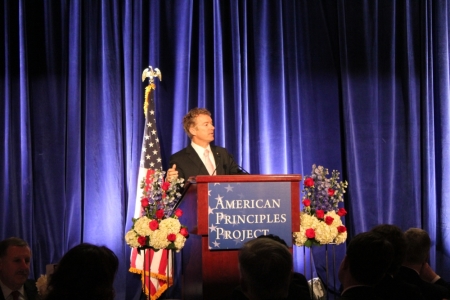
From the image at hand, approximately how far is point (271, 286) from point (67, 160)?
173 inches

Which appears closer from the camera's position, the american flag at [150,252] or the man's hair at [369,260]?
the man's hair at [369,260]

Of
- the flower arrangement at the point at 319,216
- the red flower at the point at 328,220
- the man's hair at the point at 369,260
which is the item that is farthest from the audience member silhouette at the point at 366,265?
the red flower at the point at 328,220

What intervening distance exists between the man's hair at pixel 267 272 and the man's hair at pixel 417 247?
1103 mm

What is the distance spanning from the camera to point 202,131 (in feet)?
17.1

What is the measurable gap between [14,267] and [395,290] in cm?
207

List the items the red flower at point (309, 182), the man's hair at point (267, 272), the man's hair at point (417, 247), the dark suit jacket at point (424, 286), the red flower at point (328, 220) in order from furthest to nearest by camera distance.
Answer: the red flower at point (309, 182) < the red flower at point (328, 220) < the man's hair at point (417, 247) < the dark suit jacket at point (424, 286) < the man's hair at point (267, 272)

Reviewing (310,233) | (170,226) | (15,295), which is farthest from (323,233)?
(15,295)

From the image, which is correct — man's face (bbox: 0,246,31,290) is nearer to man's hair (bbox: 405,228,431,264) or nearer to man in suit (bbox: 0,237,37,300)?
man in suit (bbox: 0,237,37,300)

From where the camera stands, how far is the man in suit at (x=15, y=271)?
343 cm

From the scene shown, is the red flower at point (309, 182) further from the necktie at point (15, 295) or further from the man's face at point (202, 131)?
the necktie at point (15, 295)

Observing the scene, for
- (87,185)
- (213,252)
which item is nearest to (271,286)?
(213,252)

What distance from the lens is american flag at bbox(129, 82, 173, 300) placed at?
19.3ft

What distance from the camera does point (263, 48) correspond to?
669 cm

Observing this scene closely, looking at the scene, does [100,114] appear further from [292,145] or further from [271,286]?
[271,286]
